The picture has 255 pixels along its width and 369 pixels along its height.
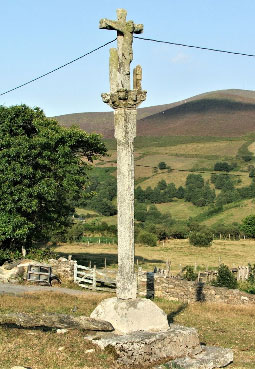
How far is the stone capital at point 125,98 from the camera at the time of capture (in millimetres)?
12414

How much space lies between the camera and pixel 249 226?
7300 cm

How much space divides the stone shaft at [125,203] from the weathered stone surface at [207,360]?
1.96 m

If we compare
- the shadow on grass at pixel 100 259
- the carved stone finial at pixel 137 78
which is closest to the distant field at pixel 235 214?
the shadow on grass at pixel 100 259

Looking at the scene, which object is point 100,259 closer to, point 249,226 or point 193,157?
point 249,226

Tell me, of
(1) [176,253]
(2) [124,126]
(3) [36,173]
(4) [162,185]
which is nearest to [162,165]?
(4) [162,185]

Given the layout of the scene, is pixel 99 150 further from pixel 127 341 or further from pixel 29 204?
pixel 127 341

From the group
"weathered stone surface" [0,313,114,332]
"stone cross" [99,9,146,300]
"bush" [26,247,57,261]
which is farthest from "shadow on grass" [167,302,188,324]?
"bush" [26,247,57,261]

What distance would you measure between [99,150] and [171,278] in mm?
12600

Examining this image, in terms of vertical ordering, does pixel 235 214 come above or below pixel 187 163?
below

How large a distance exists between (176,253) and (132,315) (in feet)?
150

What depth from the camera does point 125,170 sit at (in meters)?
12.6

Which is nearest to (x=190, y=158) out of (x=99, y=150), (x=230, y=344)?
(x=99, y=150)

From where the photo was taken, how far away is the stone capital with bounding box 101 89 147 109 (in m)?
12.4

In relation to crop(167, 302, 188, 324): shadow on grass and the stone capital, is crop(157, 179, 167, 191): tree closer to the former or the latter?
crop(167, 302, 188, 324): shadow on grass
